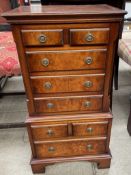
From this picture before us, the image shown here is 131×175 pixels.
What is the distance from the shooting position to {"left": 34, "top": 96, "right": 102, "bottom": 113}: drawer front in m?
1.12

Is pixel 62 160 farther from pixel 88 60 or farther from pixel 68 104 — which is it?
pixel 88 60

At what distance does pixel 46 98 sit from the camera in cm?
111

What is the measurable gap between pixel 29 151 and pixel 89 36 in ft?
3.50

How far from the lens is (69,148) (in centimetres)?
131

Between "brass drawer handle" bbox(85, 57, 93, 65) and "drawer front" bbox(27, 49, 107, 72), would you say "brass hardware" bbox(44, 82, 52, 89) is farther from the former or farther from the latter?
"brass drawer handle" bbox(85, 57, 93, 65)

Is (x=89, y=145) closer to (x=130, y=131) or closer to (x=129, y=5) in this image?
(x=130, y=131)

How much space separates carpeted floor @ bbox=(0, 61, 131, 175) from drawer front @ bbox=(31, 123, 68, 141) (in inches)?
12.9

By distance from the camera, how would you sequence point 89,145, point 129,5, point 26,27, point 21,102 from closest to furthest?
point 26,27 < point 89,145 < point 21,102 < point 129,5

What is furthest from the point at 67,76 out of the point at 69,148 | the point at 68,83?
the point at 69,148

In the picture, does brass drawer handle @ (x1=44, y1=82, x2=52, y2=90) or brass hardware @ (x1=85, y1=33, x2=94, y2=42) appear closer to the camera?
brass hardware @ (x1=85, y1=33, x2=94, y2=42)

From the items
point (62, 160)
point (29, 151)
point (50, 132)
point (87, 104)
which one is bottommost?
point (29, 151)

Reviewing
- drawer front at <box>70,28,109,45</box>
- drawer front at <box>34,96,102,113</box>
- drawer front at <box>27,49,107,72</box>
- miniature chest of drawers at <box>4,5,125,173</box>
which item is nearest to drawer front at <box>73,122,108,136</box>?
miniature chest of drawers at <box>4,5,125,173</box>

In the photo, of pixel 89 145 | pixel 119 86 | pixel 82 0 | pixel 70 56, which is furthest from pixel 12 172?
pixel 119 86

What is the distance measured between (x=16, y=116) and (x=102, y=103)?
3.60 ft
